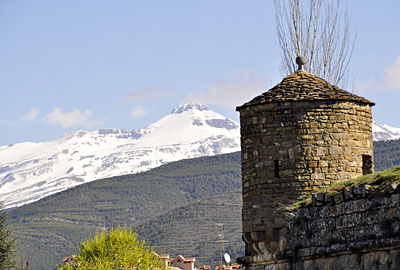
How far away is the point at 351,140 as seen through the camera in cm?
1877

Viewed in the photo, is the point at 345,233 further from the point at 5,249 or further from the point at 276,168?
the point at 5,249

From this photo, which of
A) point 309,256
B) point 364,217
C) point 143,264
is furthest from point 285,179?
point 143,264

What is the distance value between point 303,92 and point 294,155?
4.05 feet

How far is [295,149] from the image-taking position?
18609mm

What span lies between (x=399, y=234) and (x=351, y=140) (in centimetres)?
460

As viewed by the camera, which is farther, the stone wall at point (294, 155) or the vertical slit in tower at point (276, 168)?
the vertical slit in tower at point (276, 168)

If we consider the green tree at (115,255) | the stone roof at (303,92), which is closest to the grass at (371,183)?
the stone roof at (303,92)

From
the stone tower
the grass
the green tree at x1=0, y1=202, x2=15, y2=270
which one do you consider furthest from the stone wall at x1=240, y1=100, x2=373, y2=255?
the green tree at x1=0, y1=202, x2=15, y2=270

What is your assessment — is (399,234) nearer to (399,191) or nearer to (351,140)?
(399,191)

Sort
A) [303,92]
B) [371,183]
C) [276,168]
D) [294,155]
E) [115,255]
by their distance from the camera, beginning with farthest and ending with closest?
[115,255] < [303,92] < [276,168] < [294,155] < [371,183]

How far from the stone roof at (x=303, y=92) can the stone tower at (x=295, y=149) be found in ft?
0.06

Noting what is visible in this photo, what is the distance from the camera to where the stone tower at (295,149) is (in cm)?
1850

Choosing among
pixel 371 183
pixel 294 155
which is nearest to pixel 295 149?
pixel 294 155

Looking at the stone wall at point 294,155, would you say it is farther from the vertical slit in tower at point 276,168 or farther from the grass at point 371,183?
the grass at point 371,183
